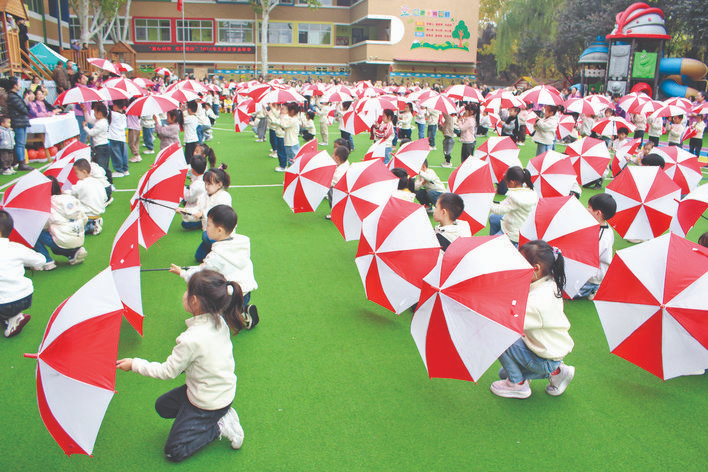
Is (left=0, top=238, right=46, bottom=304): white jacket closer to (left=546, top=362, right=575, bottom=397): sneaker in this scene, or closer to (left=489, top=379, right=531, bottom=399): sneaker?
(left=489, top=379, right=531, bottom=399): sneaker

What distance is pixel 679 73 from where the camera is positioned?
77.3 ft

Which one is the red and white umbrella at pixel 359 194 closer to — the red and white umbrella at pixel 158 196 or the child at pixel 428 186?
the red and white umbrella at pixel 158 196

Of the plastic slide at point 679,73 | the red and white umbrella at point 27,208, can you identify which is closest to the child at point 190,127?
the red and white umbrella at point 27,208

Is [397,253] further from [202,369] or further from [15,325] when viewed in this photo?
[15,325]

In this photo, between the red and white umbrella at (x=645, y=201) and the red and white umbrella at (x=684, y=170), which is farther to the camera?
the red and white umbrella at (x=684, y=170)

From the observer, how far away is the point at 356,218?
18.5 ft

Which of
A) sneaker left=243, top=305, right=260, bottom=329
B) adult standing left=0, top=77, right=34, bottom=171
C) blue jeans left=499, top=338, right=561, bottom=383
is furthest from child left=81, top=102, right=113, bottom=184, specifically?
blue jeans left=499, top=338, right=561, bottom=383

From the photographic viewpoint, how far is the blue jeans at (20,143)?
419 inches

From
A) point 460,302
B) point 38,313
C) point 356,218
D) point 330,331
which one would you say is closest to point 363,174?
point 356,218

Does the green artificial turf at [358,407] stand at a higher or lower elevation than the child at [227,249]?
lower

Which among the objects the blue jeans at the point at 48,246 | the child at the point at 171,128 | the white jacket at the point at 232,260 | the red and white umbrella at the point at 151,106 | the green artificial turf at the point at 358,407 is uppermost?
the red and white umbrella at the point at 151,106

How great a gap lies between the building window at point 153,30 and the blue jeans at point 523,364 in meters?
46.1

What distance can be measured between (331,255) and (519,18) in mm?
41827

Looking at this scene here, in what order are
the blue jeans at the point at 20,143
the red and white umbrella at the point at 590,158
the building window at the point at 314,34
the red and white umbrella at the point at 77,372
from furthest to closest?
the building window at the point at 314,34 → the blue jeans at the point at 20,143 → the red and white umbrella at the point at 590,158 → the red and white umbrella at the point at 77,372
